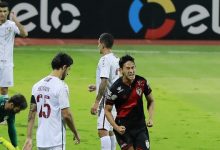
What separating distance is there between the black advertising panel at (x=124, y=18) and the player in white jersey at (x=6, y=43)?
15.1 meters

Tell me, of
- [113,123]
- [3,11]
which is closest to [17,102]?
[113,123]

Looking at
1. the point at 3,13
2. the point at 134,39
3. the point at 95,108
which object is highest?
the point at 134,39

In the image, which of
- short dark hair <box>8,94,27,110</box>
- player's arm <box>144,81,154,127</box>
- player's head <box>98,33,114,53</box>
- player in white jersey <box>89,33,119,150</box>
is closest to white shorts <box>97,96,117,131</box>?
player in white jersey <box>89,33,119,150</box>

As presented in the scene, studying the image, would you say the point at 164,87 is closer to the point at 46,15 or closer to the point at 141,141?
the point at 46,15

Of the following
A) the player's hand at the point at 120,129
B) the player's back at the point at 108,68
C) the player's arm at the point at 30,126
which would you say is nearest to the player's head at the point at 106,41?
the player's back at the point at 108,68

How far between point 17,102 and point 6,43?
547 cm

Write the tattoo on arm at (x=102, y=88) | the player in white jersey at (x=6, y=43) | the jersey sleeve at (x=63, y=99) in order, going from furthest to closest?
the player in white jersey at (x=6, y=43) → the tattoo on arm at (x=102, y=88) → the jersey sleeve at (x=63, y=99)

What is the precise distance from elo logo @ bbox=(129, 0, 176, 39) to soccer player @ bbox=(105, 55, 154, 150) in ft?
70.1

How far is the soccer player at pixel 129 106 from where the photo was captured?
1309 cm

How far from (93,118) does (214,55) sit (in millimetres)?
12568

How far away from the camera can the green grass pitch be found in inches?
718

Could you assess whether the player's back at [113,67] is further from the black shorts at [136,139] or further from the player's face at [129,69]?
the black shorts at [136,139]

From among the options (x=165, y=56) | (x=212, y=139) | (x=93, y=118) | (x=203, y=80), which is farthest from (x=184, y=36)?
(x=212, y=139)

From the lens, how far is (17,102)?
13680 mm
